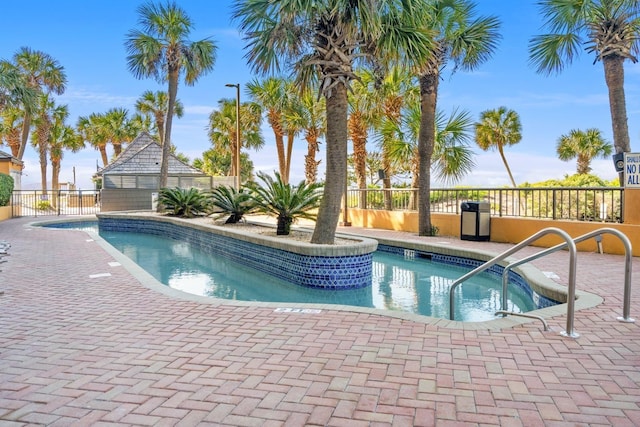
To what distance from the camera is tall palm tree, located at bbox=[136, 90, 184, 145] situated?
33875 mm

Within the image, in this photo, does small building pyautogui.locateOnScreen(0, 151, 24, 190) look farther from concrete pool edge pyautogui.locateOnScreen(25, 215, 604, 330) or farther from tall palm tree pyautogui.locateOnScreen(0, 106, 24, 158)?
concrete pool edge pyautogui.locateOnScreen(25, 215, 604, 330)

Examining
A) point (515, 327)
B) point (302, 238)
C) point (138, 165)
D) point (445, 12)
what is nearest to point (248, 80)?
point (138, 165)

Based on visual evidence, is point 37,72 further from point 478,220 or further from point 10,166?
point 478,220

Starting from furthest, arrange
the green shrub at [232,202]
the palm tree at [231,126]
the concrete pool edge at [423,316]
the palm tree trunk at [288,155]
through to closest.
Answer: the palm tree at [231,126], the palm tree trunk at [288,155], the green shrub at [232,202], the concrete pool edge at [423,316]

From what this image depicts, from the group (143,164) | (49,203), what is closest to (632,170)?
(143,164)

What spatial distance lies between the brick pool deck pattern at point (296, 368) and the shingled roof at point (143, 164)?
68.6 feet

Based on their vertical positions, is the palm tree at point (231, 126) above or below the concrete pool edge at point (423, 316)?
above

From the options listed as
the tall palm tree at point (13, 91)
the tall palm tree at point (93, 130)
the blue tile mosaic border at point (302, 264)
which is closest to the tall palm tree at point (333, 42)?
the blue tile mosaic border at point (302, 264)

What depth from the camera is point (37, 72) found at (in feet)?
→ 89.6

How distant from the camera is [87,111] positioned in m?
37.7

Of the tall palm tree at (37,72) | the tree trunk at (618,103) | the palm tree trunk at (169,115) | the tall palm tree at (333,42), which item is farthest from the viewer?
the tall palm tree at (37,72)

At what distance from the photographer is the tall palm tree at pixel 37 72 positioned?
86.7ft

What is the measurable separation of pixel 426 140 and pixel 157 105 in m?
27.9

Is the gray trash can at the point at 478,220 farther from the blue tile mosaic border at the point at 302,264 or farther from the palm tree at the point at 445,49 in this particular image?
the blue tile mosaic border at the point at 302,264
